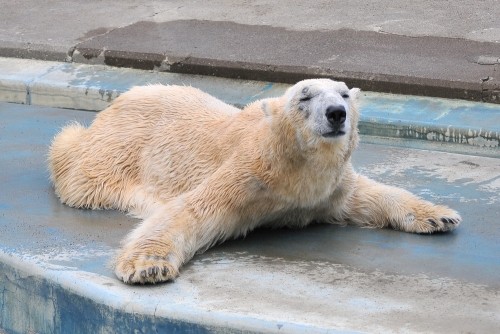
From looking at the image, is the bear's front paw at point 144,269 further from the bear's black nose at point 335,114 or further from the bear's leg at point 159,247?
the bear's black nose at point 335,114

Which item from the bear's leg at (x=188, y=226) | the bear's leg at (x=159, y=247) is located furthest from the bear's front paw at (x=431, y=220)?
the bear's leg at (x=159, y=247)

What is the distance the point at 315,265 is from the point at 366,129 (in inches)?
Answer: 77.5

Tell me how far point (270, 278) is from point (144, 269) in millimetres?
432

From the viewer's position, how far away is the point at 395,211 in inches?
161

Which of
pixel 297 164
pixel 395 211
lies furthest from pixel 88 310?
pixel 395 211

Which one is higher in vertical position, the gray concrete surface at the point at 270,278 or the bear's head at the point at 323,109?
the bear's head at the point at 323,109

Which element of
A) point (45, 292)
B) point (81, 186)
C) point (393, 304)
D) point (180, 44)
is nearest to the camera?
point (393, 304)

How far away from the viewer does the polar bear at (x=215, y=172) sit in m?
3.69

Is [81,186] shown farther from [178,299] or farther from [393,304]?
[393,304]

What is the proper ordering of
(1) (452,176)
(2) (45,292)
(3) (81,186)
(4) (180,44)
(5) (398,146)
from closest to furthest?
(2) (45,292)
(3) (81,186)
(1) (452,176)
(5) (398,146)
(4) (180,44)

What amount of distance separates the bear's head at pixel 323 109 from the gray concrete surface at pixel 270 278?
0.48m

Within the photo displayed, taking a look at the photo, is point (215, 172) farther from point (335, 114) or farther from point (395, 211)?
point (395, 211)

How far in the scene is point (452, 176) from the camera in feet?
15.6

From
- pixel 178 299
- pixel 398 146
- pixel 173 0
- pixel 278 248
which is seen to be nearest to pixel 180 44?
pixel 173 0
